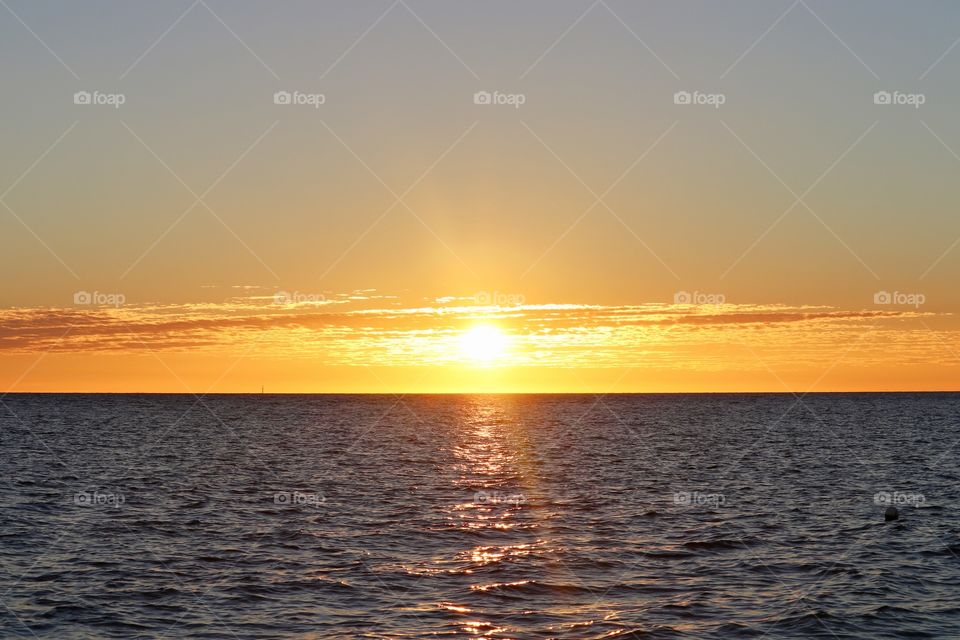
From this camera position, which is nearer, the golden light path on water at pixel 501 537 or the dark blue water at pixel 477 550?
the dark blue water at pixel 477 550

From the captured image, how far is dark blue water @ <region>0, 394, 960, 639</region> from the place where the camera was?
2422cm

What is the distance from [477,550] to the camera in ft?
108

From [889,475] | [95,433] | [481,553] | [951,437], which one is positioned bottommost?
[481,553]

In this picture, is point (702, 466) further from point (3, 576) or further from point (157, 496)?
point (3, 576)

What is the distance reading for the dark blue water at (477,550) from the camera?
24219mm

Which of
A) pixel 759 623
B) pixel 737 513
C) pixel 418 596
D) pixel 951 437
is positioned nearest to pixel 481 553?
pixel 418 596

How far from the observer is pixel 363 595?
26391mm

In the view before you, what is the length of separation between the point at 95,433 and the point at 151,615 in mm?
98883

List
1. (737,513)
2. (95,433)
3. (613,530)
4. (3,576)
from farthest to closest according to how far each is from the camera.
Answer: (95,433) → (737,513) → (613,530) → (3,576)

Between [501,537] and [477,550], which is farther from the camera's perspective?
[501,537]

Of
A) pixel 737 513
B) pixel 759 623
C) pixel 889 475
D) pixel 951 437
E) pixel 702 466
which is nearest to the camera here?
pixel 759 623

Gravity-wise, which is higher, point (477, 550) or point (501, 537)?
point (501, 537)

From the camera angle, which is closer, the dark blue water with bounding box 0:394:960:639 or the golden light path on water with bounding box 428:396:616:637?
the dark blue water with bounding box 0:394:960:639

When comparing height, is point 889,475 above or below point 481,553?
above
